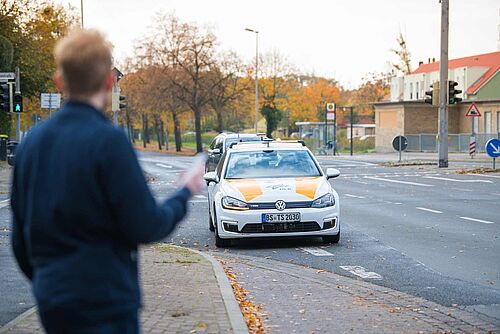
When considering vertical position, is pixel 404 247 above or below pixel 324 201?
below

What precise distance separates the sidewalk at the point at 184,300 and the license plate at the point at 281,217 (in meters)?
1.83

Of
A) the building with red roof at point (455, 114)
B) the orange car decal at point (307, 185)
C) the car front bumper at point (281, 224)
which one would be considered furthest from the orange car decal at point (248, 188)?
the building with red roof at point (455, 114)

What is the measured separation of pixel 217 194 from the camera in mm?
14289

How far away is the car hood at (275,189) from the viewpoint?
1370 centimetres

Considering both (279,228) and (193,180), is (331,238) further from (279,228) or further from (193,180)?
(193,180)

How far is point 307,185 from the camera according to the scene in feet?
46.2

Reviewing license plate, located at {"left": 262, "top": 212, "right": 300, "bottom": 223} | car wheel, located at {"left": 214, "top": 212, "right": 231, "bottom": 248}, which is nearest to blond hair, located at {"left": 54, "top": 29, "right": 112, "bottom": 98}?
license plate, located at {"left": 262, "top": 212, "right": 300, "bottom": 223}

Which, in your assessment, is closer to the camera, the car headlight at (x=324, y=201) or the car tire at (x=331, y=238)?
the car headlight at (x=324, y=201)

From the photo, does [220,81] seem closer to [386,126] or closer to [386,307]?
[386,126]

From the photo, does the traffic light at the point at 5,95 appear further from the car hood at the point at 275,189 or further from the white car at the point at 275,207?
the car hood at the point at 275,189

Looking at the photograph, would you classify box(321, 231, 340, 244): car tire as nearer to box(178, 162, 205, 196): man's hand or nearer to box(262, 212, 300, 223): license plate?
box(262, 212, 300, 223): license plate

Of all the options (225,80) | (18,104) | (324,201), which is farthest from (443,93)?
(225,80)

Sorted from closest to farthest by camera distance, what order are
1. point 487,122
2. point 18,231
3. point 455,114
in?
point 18,231 < point 487,122 < point 455,114

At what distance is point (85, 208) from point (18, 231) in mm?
532
